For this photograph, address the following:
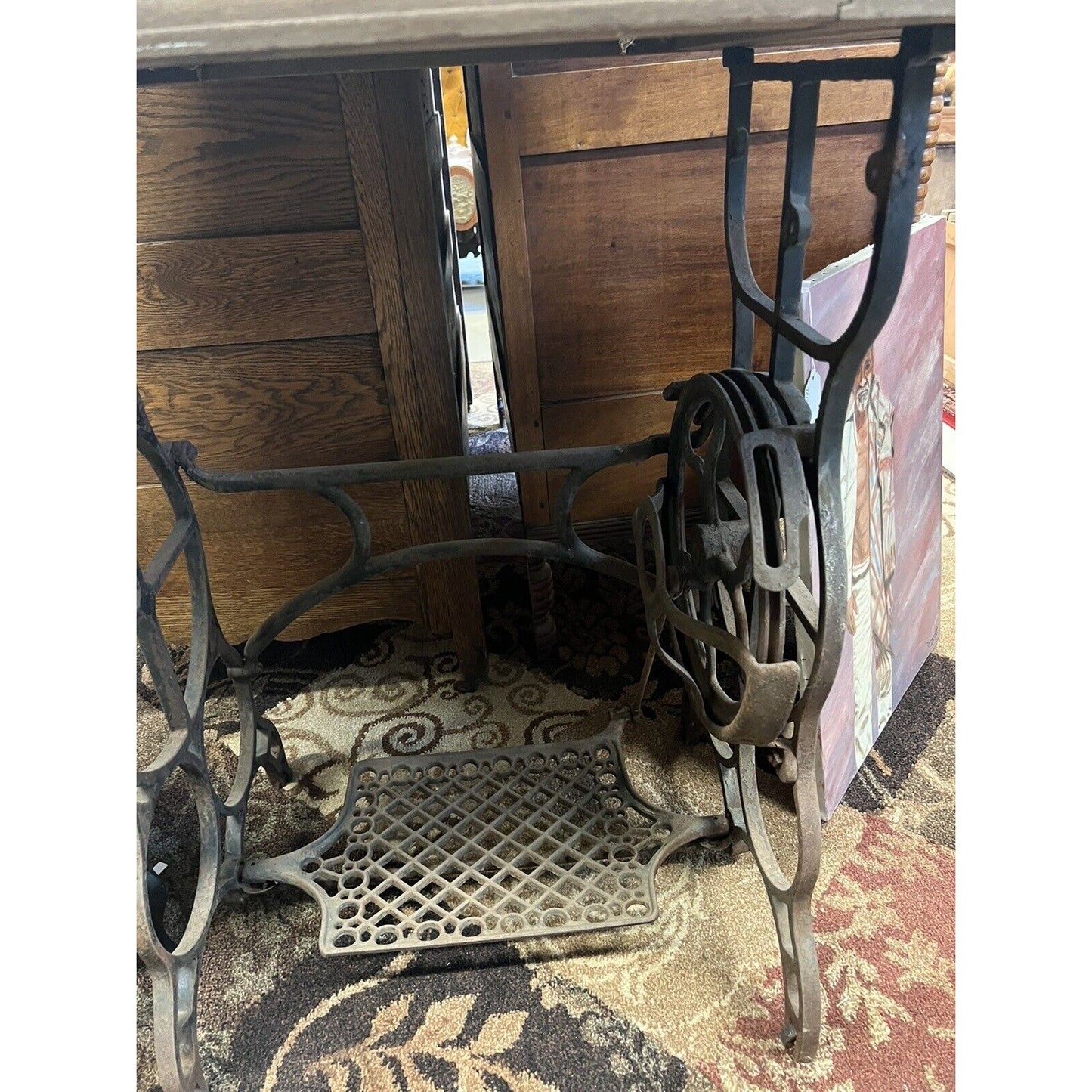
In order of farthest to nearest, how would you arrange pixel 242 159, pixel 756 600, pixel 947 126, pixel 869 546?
pixel 947 126, pixel 869 546, pixel 242 159, pixel 756 600

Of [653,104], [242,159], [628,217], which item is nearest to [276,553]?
[242,159]

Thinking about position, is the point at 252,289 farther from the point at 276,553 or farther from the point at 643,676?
the point at 643,676

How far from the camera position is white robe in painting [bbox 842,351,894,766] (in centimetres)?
92

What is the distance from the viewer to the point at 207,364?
0.98 metres

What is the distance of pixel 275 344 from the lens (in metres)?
0.97

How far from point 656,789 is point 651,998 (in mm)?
262

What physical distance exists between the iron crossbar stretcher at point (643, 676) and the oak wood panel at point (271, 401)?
0.53 ft

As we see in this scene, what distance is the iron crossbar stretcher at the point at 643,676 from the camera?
62 cm

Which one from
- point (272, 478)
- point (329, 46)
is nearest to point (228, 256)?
point (272, 478)

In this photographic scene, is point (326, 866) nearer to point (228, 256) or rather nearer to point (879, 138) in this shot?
A: point (228, 256)

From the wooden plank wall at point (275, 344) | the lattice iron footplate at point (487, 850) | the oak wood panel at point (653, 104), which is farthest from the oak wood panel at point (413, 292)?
the lattice iron footplate at point (487, 850)

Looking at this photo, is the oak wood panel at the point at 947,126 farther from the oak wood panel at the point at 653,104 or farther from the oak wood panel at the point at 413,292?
the oak wood panel at the point at 413,292

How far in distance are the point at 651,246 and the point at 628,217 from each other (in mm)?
47

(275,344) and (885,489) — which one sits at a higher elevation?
(275,344)
